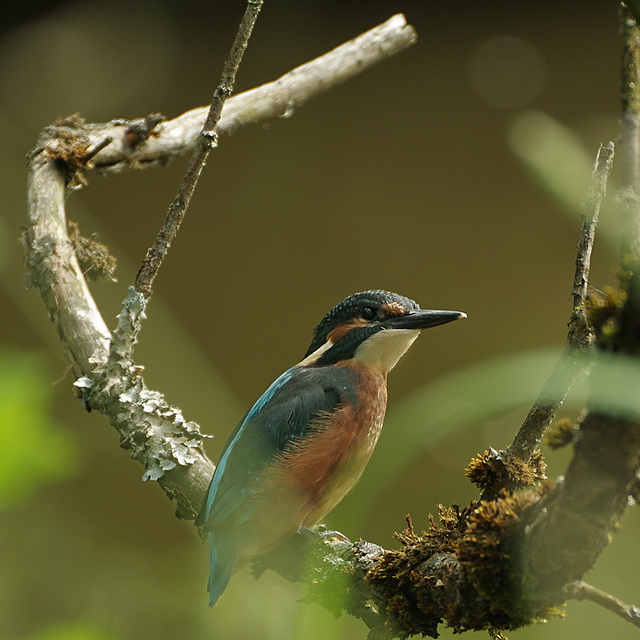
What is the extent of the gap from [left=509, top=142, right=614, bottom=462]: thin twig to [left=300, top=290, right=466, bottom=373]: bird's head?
29.2 inches

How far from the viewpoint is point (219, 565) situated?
1.77m

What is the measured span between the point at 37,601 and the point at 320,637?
223cm

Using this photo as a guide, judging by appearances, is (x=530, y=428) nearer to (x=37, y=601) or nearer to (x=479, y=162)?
(x=37, y=601)

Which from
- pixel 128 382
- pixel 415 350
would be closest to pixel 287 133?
pixel 415 350

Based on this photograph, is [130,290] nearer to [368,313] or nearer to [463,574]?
[368,313]

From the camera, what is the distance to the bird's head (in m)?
2.06

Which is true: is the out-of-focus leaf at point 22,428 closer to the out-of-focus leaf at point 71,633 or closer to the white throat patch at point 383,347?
the out-of-focus leaf at point 71,633

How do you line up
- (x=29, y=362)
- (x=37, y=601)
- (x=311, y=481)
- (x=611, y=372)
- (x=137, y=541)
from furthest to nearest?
(x=137, y=541) → (x=37, y=601) → (x=311, y=481) → (x=29, y=362) → (x=611, y=372)

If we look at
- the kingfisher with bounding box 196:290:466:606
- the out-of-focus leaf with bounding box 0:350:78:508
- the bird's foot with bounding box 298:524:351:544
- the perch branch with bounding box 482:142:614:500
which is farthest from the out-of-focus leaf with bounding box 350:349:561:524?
the kingfisher with bounding box 196:290:466:606

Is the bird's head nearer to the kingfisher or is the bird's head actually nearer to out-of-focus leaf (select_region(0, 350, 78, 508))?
the kingfisher

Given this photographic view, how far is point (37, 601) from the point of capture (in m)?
2.74

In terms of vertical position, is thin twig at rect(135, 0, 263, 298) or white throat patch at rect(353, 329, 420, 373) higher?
thin twig at rect(135, 0, 263, 298)

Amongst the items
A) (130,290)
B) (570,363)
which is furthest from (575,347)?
(130,290)

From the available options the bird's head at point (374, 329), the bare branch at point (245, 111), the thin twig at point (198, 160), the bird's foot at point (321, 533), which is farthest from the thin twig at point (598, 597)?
the bare branch at point (245, 111)
